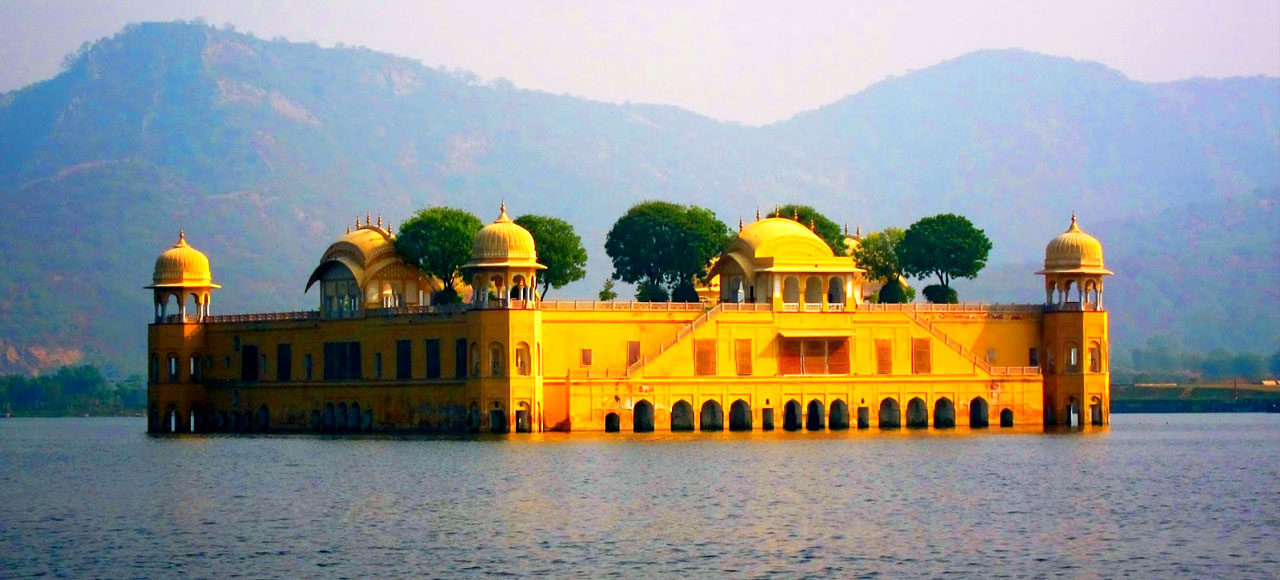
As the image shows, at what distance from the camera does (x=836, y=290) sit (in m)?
89.2

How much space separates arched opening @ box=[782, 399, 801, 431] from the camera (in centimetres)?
8612

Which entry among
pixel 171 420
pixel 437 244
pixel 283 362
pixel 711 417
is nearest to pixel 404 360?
pixel 437 244

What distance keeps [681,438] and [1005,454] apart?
1357 cm

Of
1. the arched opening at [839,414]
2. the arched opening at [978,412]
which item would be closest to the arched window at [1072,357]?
the arched opening at [978,412]

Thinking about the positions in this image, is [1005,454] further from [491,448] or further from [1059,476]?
[491,448]

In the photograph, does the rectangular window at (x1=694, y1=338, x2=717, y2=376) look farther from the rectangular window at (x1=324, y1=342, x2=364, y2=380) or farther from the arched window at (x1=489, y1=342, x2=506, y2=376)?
the rectangular window at (x1=324, y1=342, x2=364, y2=380)

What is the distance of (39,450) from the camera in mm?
83938

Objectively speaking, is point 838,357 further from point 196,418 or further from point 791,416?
point 196,418

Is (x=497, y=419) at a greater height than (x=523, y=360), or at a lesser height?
lesser

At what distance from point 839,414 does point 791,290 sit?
17.4ft

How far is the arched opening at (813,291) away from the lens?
297 feet

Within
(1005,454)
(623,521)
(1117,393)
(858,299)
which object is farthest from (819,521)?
(1117,393)

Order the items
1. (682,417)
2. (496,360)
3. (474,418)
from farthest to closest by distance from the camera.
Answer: (682,417) → (474,418) → (496,360)

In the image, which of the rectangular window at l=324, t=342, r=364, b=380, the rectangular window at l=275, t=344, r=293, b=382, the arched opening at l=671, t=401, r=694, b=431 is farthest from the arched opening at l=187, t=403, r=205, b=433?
the arched opening at l=671, t=401, r=694, b=431
